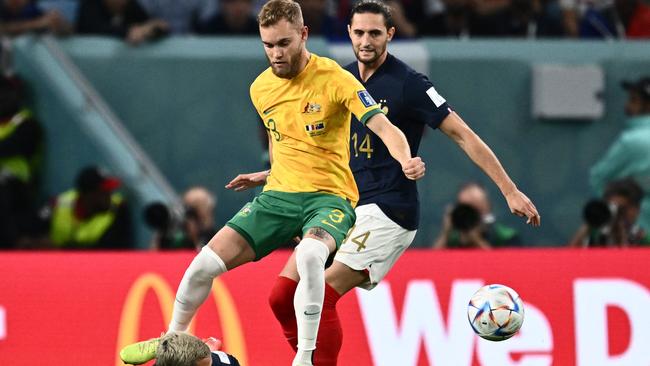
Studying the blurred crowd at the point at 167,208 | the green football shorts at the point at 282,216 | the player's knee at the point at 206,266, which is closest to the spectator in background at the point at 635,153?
the blurred crowd at the point at 167,208

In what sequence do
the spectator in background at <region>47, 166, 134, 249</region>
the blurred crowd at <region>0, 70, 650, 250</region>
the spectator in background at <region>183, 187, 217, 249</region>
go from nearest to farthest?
the blurred crowd at <region>0, 70, 650, 250</region>
the spectator in background at <region>183, 187, 217, 249</region>
the spectator in background at <region>47, 166, 134, 249</region>

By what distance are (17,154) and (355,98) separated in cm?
570

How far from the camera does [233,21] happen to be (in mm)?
14070

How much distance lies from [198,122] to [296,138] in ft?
18.5

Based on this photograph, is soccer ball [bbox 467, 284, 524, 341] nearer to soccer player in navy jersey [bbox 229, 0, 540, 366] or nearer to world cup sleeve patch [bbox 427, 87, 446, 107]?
soccer player in navy jersey [bbox 229, 0, 540, 366]

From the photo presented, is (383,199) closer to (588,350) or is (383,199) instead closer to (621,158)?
(588,350)

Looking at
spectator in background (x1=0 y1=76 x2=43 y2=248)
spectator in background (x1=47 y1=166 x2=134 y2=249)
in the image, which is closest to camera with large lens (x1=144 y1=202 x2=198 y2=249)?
spectator in background (x1=47 y1=166 x2=134 y2=249)

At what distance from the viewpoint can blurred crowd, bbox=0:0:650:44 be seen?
13898 mm

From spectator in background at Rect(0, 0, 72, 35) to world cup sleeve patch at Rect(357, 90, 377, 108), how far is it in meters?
6.00

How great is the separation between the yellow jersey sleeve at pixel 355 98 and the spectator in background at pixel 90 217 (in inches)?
195

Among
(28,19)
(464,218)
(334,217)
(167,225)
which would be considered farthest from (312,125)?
(28,19)

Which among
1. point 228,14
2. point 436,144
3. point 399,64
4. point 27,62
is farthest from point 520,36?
point 399,64

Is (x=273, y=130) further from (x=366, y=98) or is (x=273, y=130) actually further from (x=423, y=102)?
(x=423, y=102)

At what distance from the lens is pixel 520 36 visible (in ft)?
46.9
